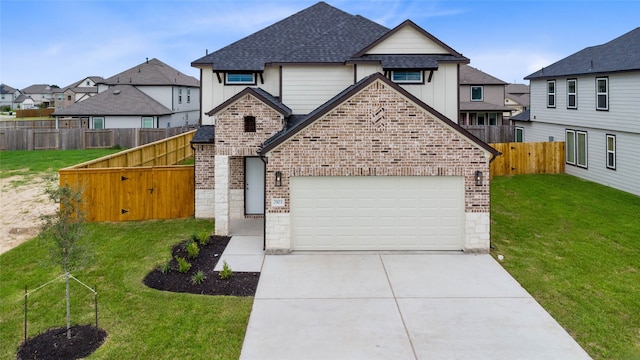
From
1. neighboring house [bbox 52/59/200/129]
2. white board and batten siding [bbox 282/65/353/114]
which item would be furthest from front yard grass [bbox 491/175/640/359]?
neighboring house [bbox 52/59/200/129]

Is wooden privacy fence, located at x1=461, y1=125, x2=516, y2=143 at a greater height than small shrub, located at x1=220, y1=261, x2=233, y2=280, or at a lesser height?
greater

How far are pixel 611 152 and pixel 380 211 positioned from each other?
15.3 meters

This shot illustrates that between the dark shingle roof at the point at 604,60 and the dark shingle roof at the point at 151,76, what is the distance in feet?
97.6

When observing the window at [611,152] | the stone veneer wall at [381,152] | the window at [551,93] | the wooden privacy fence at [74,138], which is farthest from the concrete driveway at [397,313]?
the wooden privacy fence at [74,138]

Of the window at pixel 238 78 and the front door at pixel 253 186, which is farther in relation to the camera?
the window at pixel 238 78

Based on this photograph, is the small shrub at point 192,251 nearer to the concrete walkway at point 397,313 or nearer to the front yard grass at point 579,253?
the concrete walkway at point 397,313

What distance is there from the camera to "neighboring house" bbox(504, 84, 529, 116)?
61213mm

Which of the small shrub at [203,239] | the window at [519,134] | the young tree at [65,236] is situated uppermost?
the window at [519,134]

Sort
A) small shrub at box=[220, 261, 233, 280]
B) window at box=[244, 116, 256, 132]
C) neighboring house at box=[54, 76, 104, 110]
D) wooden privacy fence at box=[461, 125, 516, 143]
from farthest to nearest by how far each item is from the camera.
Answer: neighboring house at box=[54, 76, 104, 110], wooden privacy fence at box=[461, 125, 516, 143], window at box=[244, 116, 256, 132], small shrub at box=[220, 261, 233, 280]

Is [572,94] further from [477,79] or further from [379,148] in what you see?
[379,148]

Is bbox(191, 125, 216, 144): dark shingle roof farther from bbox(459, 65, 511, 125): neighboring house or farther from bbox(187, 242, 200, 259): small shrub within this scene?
bbox(459, 65, 511, 125): neighboring house

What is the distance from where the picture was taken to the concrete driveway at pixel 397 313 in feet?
24.8

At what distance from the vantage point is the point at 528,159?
25.5 m

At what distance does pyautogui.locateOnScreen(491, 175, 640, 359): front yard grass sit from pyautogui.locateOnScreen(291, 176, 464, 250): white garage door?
1.80 metres
